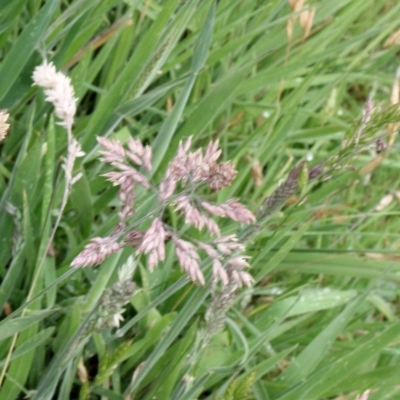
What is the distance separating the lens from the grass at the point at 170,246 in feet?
2.73

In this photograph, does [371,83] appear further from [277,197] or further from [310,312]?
[277,197]

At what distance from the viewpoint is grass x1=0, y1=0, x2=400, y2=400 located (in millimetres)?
832

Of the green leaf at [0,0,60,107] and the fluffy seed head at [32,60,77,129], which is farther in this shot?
the green leaf at [0,0,60,107]

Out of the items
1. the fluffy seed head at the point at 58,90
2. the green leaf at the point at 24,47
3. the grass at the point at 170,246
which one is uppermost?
the green leaf at the point at 24,47

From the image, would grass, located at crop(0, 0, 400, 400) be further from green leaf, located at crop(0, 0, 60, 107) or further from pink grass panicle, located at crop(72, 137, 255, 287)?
pink grass panicle, located at crop(72, 137, 255, 287)

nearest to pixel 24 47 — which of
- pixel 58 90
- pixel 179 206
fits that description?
pixel 58 90

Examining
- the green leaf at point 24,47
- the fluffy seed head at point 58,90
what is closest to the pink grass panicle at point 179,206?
the fluffy seed head at point 58,90

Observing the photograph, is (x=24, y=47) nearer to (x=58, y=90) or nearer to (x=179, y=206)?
(x=58, y=90)

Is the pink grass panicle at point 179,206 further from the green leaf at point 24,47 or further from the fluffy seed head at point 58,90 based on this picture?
the green leaf at point 24,47

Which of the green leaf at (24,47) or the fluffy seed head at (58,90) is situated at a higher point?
the green leaf at (24,47)

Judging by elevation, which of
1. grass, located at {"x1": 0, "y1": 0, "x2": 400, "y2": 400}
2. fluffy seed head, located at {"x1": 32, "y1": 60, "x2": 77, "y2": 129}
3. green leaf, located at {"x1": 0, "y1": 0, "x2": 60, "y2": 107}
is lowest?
grass, located at {"x1": 0, "y1": 0, "x2": 400, "y2": 400}

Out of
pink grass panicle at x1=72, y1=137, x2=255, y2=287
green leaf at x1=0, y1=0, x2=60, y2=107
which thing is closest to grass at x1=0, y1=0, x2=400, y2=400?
green leaf at x1=0, y1=0, x2=60, y2=107

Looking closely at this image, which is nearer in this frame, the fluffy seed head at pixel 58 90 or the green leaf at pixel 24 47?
the fluffy seed head at pixel 58 90

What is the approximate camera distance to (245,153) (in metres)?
1.37
